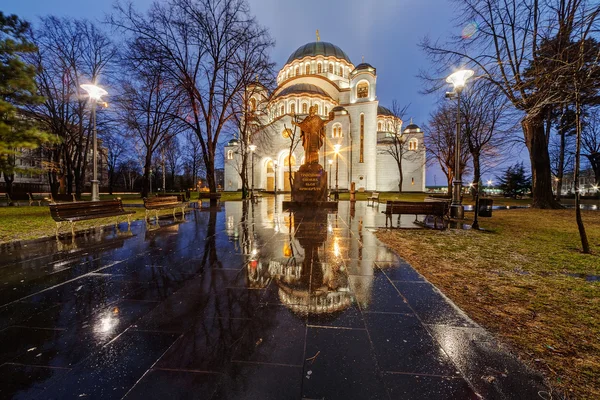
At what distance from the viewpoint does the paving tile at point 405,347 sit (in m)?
1.94

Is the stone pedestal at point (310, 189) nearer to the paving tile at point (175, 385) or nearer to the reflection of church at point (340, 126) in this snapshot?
the paving tile at point (175, 385)

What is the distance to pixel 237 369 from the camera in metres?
1.87

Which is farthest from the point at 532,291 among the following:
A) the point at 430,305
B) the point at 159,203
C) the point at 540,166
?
the point at 540,166

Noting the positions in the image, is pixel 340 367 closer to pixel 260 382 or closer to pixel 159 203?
pixel 260 382

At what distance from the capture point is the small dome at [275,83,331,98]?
43.2 meters

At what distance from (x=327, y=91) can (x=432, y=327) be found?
170ft

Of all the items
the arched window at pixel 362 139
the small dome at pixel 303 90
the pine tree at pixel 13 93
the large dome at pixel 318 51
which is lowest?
the pine tree at pixel 13 93

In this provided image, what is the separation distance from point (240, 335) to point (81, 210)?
7.59 m

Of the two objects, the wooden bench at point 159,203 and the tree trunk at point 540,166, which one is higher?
the tree trunk at point 540,166

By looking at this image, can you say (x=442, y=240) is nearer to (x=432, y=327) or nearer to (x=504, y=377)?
(x=432, y=327)

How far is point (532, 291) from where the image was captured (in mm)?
3459

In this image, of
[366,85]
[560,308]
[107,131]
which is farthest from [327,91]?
[560,308]

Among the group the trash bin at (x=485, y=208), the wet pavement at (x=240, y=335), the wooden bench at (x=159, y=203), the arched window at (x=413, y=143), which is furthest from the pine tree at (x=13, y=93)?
the arched window at (x=413, y=143)

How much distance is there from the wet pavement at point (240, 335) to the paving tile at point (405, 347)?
0.01 metres
